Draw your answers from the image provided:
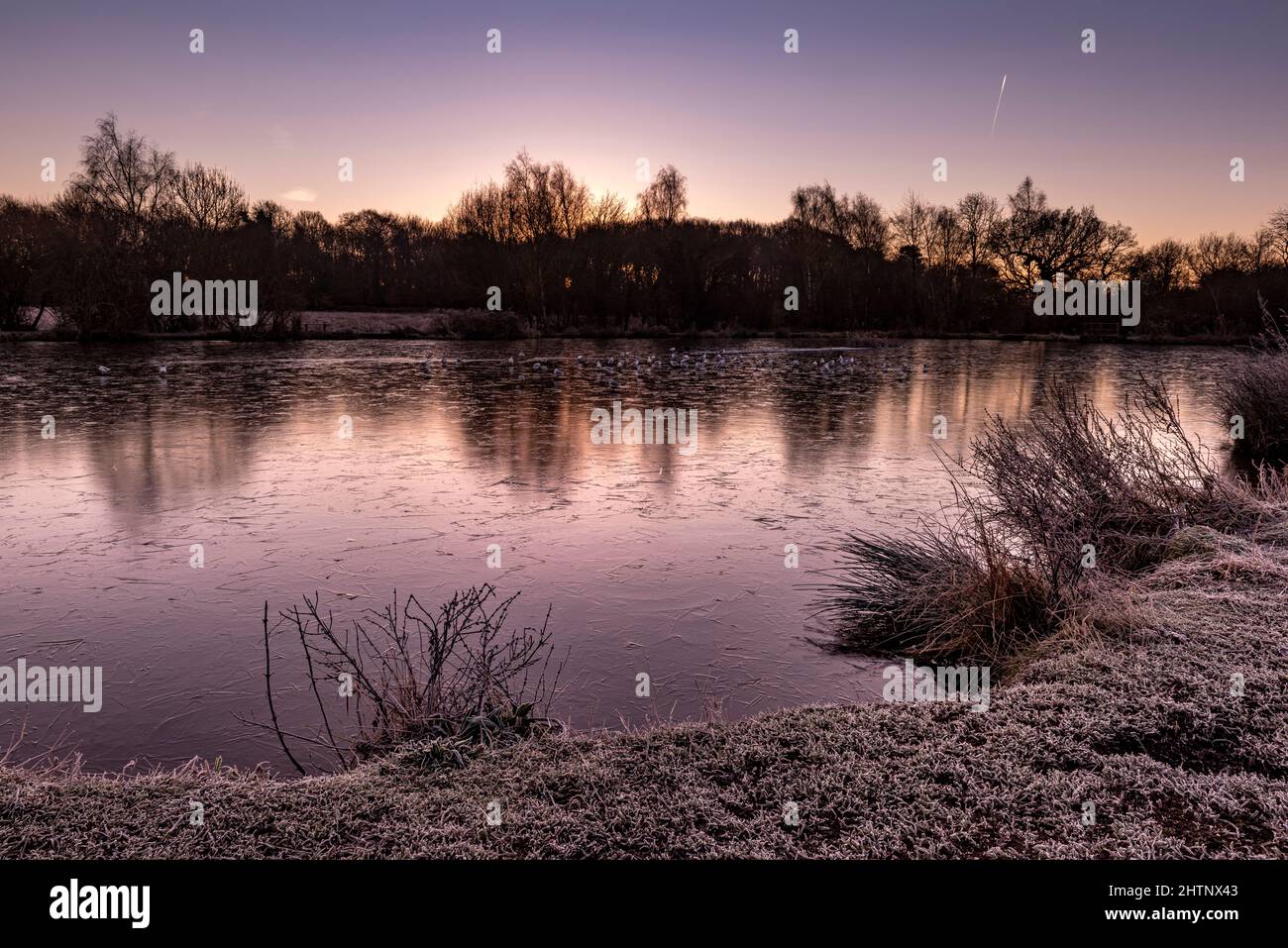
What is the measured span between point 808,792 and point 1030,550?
172 inches

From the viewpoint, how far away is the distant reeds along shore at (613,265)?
37.8 meters

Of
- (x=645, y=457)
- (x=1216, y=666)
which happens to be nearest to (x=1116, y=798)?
(x=1216, y=666)

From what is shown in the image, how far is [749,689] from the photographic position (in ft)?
15.8

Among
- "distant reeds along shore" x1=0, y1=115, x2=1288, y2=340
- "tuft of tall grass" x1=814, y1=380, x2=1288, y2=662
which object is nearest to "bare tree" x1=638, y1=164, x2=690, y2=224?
"distant reeds along shore" x1=0, y1=115, x2=1288, y2=340

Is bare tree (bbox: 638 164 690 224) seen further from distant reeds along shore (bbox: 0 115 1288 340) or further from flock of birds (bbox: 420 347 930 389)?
flock of birds (bbox: 420 347 930 389)

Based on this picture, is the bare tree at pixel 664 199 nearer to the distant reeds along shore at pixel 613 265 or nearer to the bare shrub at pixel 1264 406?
the distant reeds along shore at pixel 613 265

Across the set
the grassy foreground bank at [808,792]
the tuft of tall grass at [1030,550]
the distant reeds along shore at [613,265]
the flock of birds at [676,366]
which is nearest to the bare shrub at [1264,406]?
→ the tuft of tall grass at [1030,550]

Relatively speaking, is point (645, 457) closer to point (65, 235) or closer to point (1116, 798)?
point (1116, 798)

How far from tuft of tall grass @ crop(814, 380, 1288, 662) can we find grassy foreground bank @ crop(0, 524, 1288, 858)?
118cm

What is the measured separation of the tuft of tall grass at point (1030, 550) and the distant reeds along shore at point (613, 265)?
120 feet

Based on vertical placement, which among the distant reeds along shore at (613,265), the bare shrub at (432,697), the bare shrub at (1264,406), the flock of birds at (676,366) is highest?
the distant reeds along shore at (613,265)

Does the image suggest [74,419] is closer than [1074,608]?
No

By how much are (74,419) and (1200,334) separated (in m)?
46.9

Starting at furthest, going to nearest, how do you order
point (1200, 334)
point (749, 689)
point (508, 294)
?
1. point (508, 294)
2. point (1200, 334)
3. point (749, 689)
